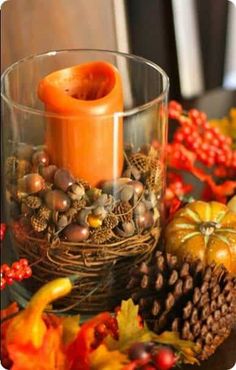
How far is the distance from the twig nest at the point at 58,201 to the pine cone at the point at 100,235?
3 cm

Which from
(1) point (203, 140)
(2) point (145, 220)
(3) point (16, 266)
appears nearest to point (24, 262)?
(3) point (16, 266)

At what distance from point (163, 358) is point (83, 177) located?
16 cm

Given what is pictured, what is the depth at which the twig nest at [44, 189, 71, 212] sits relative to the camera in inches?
26.1

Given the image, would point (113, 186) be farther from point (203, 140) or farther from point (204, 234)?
point (203, 140)

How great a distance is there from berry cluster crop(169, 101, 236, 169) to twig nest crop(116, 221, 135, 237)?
0.20 meters

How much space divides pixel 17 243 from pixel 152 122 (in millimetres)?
157

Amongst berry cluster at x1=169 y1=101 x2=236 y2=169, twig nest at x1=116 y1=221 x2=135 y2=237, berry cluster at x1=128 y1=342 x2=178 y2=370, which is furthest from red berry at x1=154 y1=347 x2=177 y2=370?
berry cluster at x1=169 y1=101 x2=236 y2=169

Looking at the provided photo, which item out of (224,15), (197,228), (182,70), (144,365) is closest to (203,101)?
(182,70)

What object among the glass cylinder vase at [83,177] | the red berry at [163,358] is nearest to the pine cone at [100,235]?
the glass cylinder vase at [83,177]

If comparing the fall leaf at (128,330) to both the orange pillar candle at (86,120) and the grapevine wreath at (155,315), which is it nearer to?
the grapevine wreath at (155,315)

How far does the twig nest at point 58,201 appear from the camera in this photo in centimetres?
66

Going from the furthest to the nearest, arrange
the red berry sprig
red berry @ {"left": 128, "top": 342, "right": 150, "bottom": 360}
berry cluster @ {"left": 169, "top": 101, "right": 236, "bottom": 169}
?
berry cluster @ {"left": 169, "top": 101, "right": 236, "bottom": 169}
the red berry sprig
red berry @ {"left": 128, "top": 342, "right": 150, "bottom": 360}

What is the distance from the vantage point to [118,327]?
0.66 metres

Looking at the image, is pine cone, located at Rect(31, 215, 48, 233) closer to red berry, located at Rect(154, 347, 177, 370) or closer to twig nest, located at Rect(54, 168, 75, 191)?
twig nest, located at Rect(54, 168, 75, 191)
